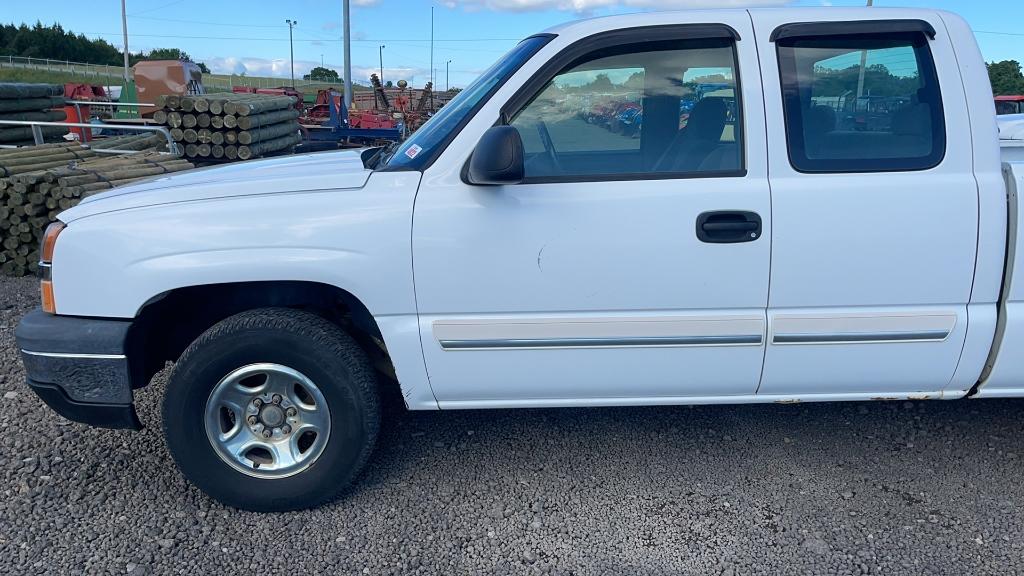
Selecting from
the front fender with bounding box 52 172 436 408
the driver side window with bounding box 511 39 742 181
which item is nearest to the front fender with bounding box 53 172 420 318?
the front fender with bounding box 52 172 436 408

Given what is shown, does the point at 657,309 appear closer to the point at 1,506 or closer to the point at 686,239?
the point at 686,239

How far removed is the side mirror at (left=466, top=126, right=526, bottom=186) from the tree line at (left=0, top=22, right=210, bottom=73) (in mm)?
74899

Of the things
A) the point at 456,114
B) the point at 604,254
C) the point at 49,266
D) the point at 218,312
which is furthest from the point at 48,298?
the point at 604,254

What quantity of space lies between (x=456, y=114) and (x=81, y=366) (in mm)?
1820

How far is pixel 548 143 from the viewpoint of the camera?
10.8 ft

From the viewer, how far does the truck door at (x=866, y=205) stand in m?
3.14

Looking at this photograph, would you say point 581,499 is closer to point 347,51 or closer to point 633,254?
point 633,254

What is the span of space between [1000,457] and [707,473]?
142cm

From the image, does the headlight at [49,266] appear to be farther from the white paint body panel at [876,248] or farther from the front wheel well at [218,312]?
the white paint body panel at [876,248]

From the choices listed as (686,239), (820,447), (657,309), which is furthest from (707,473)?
(686,239)

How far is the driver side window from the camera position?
324 centimetres

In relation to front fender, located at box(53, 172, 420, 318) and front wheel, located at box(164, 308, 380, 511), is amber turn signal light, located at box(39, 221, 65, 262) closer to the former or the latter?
front fender, located at box(53, 172, 420, 318)

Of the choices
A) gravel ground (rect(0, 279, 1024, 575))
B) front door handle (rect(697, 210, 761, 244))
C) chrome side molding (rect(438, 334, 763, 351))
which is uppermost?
front door handle (rect(697, 210, 761, 244))

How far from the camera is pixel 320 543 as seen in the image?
127 inches
